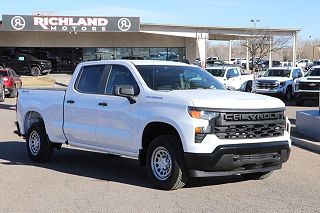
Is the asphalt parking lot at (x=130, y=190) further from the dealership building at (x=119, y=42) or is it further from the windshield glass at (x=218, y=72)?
the dealership building at (x=119, y=42)

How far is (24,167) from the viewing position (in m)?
9.42

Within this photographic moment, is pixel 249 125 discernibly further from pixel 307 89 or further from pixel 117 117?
pixel 307 89

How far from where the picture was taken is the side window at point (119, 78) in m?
8.30

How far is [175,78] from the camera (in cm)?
836

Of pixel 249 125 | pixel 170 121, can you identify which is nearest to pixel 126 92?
pixel 170 121

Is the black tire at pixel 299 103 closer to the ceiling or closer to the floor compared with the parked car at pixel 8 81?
closer to the floor

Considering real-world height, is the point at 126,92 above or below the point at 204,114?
above

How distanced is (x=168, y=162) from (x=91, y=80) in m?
2.41

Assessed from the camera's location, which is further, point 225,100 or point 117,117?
point 117,117

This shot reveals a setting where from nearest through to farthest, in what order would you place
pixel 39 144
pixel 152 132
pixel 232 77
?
pixel 152 132 → pixel 39 144 → pixel 232 77

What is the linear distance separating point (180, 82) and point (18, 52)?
42034mm

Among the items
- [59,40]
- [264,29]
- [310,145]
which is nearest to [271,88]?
[310,145]

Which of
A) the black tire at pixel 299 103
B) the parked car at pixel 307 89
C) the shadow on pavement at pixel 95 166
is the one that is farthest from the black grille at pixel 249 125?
the black tire at pixel 299 103

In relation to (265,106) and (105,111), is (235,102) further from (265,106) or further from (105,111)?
(105,111)
